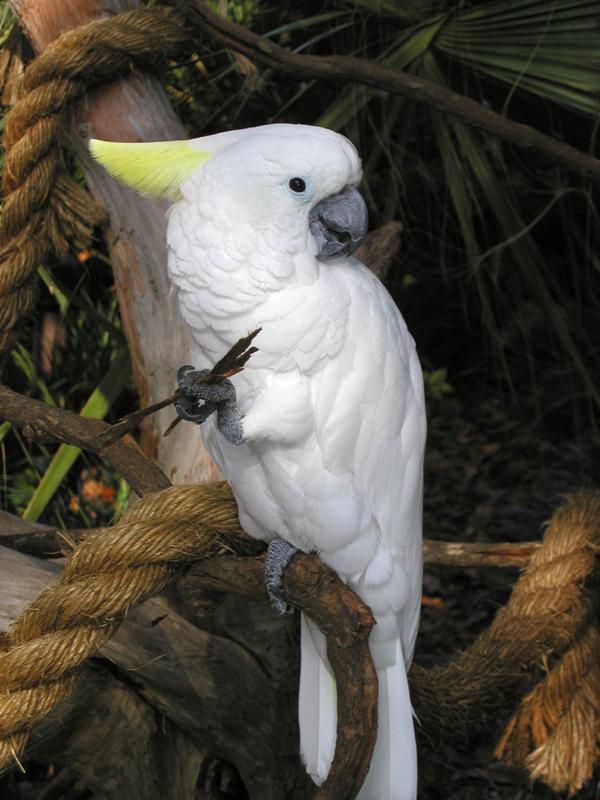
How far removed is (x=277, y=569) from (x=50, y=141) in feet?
2.93

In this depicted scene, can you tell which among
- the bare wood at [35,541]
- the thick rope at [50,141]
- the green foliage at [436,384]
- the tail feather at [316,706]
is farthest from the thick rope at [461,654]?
the green foliage at [436,384]

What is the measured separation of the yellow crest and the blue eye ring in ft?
0.45

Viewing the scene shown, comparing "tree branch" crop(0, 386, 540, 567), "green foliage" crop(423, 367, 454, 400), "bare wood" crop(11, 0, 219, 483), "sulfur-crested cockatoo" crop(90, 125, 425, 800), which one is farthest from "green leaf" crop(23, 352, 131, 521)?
"green foliage" crop(423, 367, 454, 400)

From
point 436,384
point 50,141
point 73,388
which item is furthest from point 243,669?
point 436,384

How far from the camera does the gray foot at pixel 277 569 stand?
4.79 feet

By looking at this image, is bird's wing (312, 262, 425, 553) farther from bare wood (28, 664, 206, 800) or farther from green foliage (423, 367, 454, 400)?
green foliage (423, 367, 454, 400)

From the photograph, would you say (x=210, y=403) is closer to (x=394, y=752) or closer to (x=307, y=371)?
(x=307, y=371)

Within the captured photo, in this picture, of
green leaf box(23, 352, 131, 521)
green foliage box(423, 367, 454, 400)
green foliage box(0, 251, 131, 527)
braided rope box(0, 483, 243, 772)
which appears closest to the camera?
braided rope box(0, 483, 243, 772)

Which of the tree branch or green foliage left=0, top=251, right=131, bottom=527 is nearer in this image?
the tree branch

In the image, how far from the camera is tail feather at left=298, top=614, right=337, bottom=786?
61.1 inches

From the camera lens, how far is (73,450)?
7.06 feet

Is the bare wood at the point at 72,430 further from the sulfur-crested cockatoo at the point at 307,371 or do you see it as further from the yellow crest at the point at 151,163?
the yellow crest at the point at 151,163

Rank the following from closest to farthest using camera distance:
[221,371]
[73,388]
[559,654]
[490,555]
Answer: [221,371] → [559,654] → [490,555] → [73,388]

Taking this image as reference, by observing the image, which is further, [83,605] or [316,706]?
[316,706]
